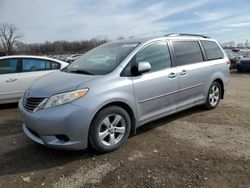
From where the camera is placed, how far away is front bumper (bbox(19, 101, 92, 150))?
12.1 ft

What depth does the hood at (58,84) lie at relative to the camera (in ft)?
12.8

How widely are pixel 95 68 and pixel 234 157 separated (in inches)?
97.7

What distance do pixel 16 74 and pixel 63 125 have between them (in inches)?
161

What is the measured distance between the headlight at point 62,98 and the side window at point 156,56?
124 centimetres

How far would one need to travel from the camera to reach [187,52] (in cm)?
565

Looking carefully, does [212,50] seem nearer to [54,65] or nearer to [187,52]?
[187,52]

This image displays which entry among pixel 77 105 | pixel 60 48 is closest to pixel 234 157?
pixel 77 105

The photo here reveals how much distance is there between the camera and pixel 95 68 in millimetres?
4605

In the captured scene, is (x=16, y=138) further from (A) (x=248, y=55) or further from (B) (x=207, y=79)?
Answer: (A) (x=248, y=55)

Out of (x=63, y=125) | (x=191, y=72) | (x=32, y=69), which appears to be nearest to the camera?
(x=63, y=125)

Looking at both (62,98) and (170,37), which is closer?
(62,98)

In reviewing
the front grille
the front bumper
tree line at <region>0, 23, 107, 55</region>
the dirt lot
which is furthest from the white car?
tree line at <region>0, 23, 107, 55</region>

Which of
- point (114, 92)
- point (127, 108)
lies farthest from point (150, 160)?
point (114, 92)

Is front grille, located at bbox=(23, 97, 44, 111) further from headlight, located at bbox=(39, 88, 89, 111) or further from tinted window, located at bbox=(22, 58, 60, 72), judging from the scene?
tinted window, located at bbox=(22, 58, 60, 72)
